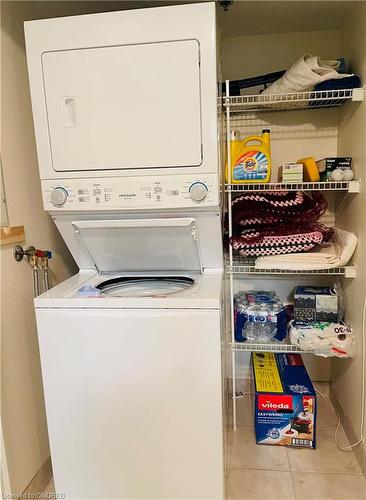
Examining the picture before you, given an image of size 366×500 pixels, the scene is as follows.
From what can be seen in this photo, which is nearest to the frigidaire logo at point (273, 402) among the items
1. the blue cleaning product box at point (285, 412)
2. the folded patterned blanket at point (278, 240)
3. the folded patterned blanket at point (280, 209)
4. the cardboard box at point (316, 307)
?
the blue cleaning product box at point (285, 412)

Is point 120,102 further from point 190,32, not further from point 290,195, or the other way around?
point 290,195

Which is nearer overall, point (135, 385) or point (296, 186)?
→ point (135, 385)

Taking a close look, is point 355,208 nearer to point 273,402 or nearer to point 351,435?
point 273,402

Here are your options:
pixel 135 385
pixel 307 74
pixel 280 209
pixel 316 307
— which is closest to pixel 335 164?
pixel 280 209

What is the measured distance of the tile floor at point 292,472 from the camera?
5.65ft

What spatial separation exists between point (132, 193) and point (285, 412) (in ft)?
4.78

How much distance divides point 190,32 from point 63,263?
1378 mm

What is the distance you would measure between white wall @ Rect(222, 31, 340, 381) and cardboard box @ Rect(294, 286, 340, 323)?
53 cm

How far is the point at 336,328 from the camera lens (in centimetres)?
191

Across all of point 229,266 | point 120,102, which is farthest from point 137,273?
point 120,102

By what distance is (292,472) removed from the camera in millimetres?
1850

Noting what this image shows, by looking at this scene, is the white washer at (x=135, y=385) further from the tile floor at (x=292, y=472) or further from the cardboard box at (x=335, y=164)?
the cardboard box at (x=335, y=164)

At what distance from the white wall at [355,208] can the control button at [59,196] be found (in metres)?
1.41

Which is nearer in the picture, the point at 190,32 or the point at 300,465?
the point at 190,32
